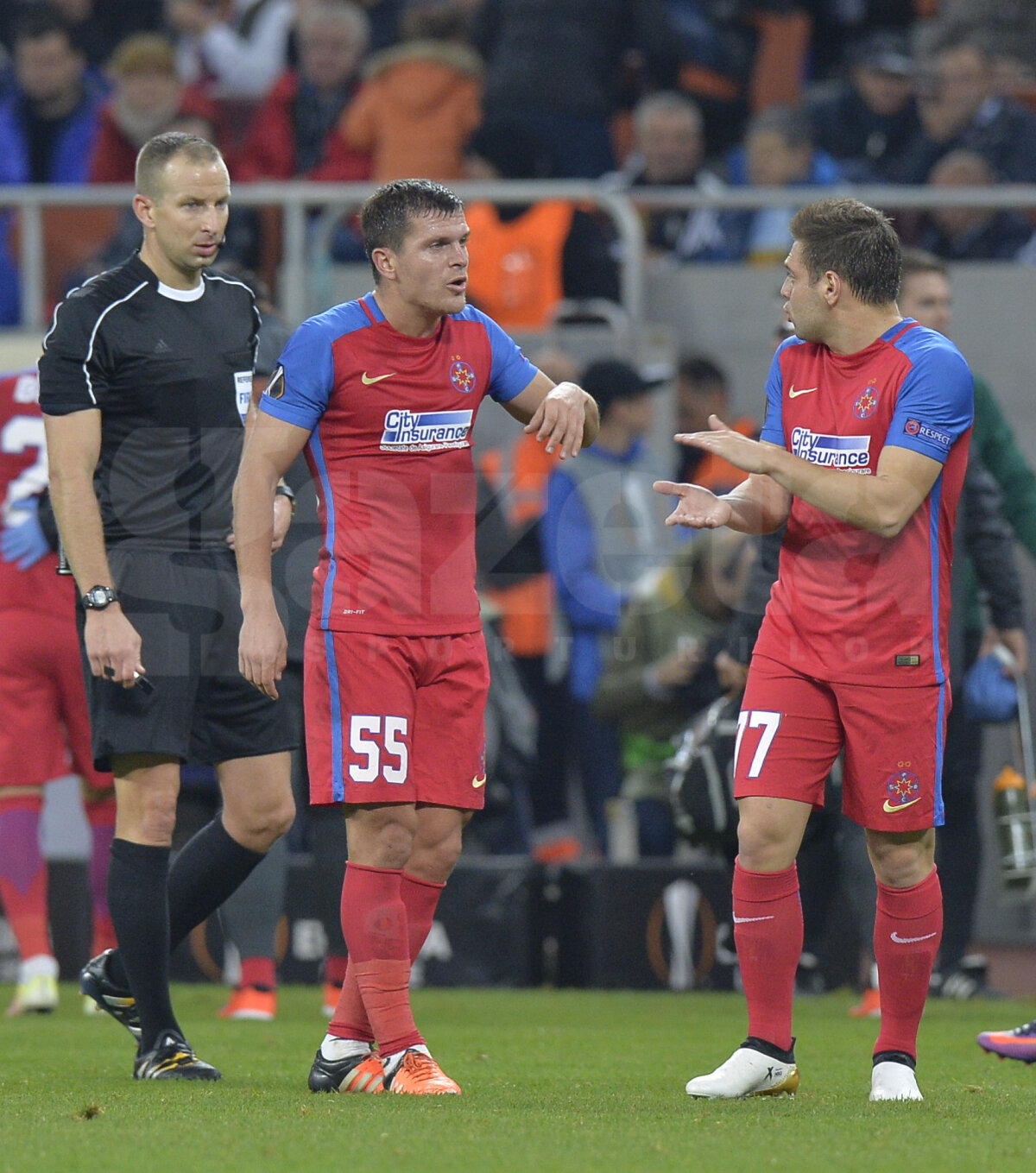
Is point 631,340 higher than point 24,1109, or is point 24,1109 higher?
point 631,340

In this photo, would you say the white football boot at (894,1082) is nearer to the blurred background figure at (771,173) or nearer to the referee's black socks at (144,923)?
the referee's black socks at (144,923)

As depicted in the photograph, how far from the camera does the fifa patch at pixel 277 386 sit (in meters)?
5.04

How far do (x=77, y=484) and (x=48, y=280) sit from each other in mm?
5449

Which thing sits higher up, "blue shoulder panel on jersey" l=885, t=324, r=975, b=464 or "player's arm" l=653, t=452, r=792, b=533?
"blue shoulder panel on jersey" l=885, t=324, r=975, b=464

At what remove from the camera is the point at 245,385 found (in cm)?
574

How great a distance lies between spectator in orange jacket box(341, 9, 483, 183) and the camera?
35.9 feet

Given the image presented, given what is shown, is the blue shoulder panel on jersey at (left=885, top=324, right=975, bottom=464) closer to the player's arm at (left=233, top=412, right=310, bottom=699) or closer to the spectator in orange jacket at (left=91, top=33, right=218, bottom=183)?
the player's arm at (left=233, top=412, right=310, bottom=699)

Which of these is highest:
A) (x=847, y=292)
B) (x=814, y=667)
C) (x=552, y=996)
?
(x=847, y=292)

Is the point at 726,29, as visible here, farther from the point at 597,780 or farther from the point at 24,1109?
the point at 24,1109

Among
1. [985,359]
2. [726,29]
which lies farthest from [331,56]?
[985,359]

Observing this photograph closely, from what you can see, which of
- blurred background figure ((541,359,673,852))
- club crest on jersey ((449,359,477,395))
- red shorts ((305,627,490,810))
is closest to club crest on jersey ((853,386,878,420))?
club crest on jersey ((449,359,477,395))

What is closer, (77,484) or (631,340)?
(77,484)

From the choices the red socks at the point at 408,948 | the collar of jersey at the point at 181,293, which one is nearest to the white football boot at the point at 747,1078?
the red socks at the point at 408,948

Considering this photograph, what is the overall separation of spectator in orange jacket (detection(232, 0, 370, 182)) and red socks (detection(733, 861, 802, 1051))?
7748 millimetres
